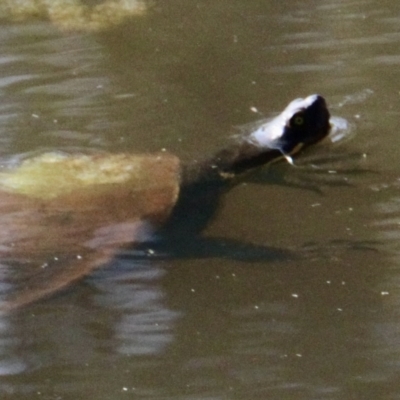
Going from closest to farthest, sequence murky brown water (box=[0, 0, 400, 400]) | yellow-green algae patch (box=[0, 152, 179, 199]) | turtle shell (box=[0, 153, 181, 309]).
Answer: murky brown water (box=[0, 0, 400, 400]) < turtle shell (box=[0, 153, 181, 309]) < yellow-green algae patch (box=[0, 152, 179, 199])

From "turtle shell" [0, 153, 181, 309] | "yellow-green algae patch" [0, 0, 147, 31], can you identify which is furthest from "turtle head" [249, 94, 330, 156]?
"yellow-green algae patch" [0, 0, 147, 31]

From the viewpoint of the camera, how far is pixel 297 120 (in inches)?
103

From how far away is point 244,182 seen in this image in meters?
2.64

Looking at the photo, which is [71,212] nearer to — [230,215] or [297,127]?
[230,215]

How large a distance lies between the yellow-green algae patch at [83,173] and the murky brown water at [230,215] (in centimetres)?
8

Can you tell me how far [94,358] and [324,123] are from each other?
1.10 meters

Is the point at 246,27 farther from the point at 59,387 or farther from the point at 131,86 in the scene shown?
the point at 59,387

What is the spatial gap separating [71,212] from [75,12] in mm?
1431

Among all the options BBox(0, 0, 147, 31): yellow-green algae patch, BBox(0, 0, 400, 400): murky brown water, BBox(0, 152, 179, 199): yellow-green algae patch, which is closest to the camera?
BBox(0, 0, 400, 400): murky brown water

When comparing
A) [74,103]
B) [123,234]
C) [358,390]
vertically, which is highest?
[74,103]

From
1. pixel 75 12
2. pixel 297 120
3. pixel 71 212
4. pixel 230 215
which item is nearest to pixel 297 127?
pixel 297 120

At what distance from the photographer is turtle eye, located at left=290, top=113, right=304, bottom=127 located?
2.62m

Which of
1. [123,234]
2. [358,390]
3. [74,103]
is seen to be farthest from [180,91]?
[358,390]

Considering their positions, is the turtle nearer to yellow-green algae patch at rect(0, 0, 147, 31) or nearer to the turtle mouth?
the turtle mouth
